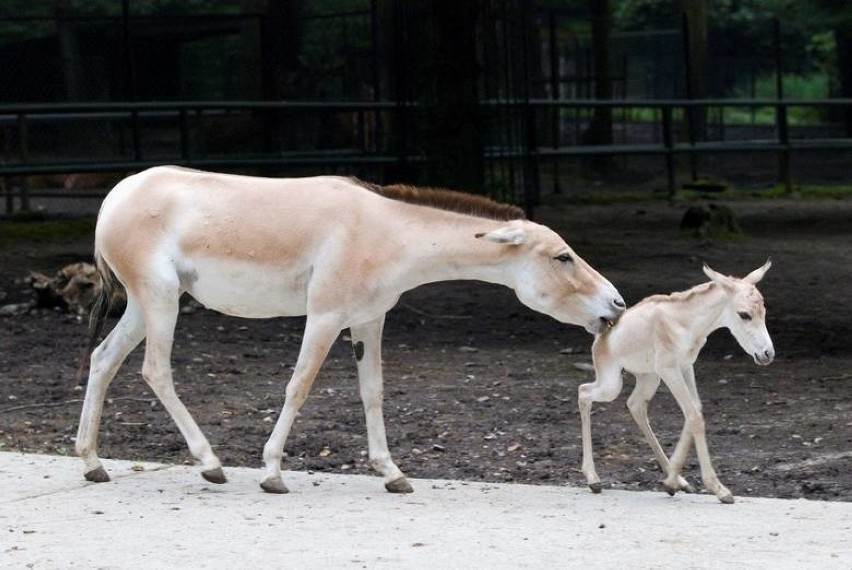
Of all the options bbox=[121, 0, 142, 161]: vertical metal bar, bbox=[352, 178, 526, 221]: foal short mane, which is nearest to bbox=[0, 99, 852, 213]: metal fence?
bbox=[121, 0, 142, 161]: vertical metal bar

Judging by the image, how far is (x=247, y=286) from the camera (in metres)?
6.70

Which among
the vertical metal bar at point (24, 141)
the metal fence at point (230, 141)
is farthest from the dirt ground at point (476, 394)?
the metal fence at point (230, 141)

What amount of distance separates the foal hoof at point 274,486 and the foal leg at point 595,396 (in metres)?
1.31

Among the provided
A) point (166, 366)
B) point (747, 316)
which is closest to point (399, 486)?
point (166, 366)

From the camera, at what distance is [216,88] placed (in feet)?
60.6

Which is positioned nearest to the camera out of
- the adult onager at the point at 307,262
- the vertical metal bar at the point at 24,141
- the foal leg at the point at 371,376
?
the adult onager at the point at 307,262

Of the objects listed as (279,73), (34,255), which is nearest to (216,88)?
(279,73)

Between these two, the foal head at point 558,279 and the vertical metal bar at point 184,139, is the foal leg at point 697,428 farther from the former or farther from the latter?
the vertical metal bar at point 184,139

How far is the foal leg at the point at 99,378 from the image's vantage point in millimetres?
6887

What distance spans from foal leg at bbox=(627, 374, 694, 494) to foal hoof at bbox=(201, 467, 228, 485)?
1.82 metres

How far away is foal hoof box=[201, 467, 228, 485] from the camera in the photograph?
6.68m

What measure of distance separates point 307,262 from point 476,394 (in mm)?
2716

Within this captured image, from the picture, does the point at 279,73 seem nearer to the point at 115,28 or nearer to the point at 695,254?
the point at 115,28

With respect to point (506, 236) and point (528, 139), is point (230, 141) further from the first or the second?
point (506, 236)
